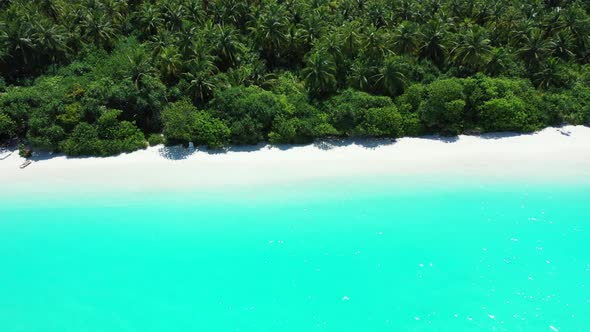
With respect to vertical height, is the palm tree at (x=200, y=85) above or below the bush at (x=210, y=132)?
above

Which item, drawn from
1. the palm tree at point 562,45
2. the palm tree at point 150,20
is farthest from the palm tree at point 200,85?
the palm tree at point 562,45

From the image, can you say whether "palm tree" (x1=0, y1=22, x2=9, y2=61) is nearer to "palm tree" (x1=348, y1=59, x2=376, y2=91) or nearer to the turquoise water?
the turquoise water

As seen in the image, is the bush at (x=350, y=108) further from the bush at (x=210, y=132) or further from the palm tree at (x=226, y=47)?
the palm tree at (x=226, y=47)

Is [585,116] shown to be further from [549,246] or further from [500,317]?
[500,317]

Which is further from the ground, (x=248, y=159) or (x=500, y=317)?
(x=248, y=159)

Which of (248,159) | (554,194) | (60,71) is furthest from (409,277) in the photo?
(60,71)

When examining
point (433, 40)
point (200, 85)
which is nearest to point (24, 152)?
point (200, 85)

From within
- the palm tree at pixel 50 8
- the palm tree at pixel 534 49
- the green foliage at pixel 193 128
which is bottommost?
the green foliage at pixel 193 128
